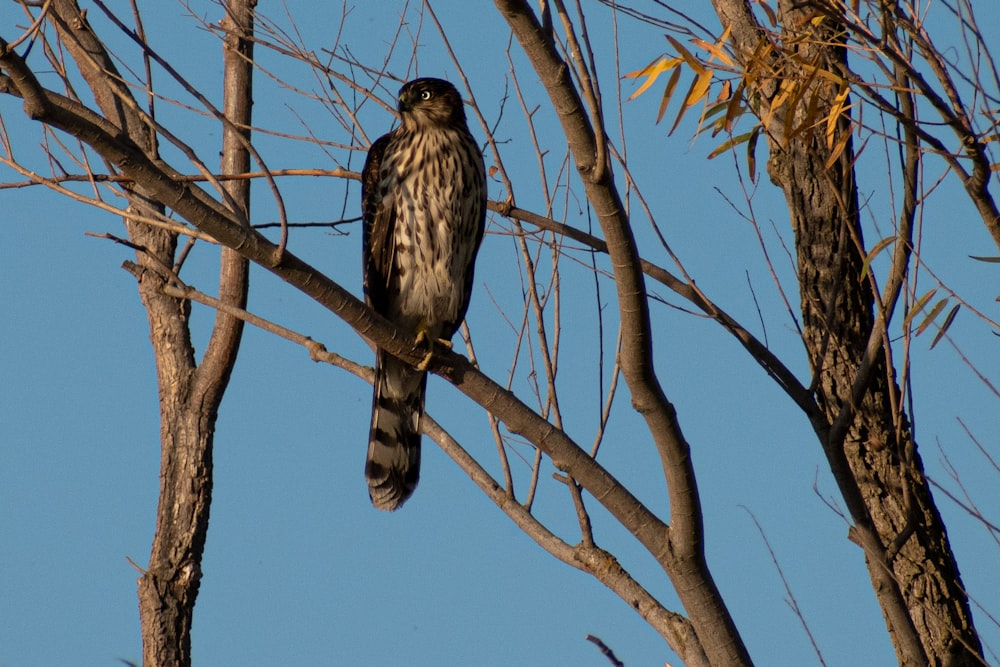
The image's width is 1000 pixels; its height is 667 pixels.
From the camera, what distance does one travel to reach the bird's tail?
4344mm

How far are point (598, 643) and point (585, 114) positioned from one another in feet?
3.53

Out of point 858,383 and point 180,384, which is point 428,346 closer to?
point 858,383

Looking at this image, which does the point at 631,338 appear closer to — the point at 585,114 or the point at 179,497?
the point at 585,114

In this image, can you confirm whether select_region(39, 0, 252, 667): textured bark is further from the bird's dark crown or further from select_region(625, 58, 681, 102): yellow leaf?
select_region(625, 58, 681, 102): yellow leaf

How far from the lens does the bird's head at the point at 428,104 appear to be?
4398 mm

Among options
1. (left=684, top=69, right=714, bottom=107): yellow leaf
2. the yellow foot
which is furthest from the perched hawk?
(left=684, top=69, right=714, bottom=107): yellow leaf

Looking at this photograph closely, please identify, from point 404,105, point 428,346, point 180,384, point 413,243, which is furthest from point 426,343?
point 180,384

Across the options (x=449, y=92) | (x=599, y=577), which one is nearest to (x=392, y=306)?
(x=449, y=92)

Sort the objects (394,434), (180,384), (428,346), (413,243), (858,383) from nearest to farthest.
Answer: (858,383) < (428,346) < (413,243) < (394,434) < (180,384)

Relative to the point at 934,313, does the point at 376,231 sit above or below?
above

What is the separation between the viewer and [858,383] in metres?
3.22

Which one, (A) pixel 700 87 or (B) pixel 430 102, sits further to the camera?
(B) pixel 430 102

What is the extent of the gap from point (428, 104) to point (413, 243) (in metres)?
0.58

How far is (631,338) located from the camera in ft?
8.49
